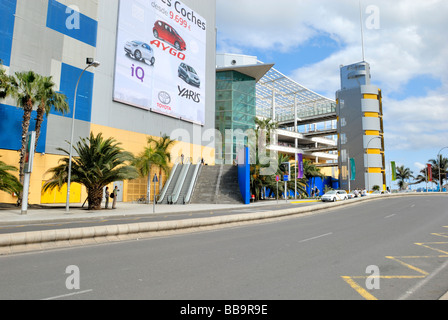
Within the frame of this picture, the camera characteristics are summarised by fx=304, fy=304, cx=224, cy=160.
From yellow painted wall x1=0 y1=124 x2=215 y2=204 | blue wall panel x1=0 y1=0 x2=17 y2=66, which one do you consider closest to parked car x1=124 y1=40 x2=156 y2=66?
yellow painted wall x1=0 y1=124 x2=215 y2=204

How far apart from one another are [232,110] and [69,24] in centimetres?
2851

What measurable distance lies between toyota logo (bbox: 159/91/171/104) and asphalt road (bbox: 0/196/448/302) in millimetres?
29975

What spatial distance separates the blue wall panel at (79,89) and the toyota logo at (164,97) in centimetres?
933

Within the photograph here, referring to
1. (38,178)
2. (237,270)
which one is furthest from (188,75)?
(237,270)

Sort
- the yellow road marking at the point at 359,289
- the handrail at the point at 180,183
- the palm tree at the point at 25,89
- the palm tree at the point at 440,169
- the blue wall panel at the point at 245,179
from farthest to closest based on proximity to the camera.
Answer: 1. the palm tree at the point at 440,169
2. the handrail at the point at 180,183
3. the blue wall panel at the point at 245,179
4. the palm tree at the point at 25,89
5. the yellow road marking at the point at 359,289

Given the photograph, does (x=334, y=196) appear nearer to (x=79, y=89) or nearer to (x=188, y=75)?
(x=188, y=75)

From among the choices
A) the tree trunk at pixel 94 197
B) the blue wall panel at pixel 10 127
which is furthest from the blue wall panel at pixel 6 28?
the tree trunk at pixel 94 197

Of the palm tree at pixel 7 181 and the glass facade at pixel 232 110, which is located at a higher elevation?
the glass facade at pixel 232 110

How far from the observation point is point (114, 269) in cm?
637

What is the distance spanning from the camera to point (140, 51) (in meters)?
35.3

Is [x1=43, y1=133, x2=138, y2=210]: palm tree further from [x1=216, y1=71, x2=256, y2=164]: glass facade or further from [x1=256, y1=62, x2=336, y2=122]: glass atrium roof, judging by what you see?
[x1=256, y1=62, x2=336, y2=122]: glass atrium roof

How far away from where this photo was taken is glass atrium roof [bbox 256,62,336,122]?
6222 centimetres

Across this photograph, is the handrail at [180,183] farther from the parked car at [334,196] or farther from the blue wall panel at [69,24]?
the parked car at [334,196]

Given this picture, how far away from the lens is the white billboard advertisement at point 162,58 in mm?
33781
